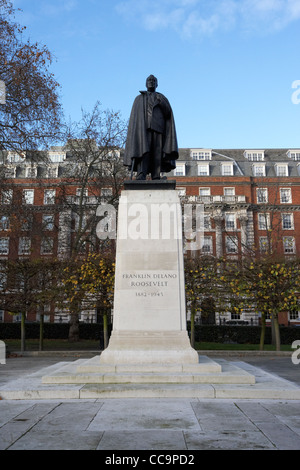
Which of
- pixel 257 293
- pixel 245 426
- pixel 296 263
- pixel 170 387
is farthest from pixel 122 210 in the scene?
pixel 296 263

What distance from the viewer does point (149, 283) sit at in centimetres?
818

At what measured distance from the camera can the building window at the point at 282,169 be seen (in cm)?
5075

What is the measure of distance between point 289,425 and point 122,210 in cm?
572

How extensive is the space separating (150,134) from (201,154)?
146ft

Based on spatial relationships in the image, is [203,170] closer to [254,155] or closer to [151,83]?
[254,155]

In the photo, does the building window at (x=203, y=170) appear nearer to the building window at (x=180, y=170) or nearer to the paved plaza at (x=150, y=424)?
the building window at (x=180, y=170)

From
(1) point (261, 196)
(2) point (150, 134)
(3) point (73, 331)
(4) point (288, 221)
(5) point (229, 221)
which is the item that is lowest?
(3) point (73, 331)

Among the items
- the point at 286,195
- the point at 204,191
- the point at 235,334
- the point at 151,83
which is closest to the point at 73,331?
the point at 235,334

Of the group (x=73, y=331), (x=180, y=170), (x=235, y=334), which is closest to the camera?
(x=73, y=331)

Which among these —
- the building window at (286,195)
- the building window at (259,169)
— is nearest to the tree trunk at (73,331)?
the building window at (286,195)

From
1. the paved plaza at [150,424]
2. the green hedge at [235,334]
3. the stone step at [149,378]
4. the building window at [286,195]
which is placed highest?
the building window at [286,195]

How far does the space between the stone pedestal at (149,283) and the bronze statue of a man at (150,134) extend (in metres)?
0.68

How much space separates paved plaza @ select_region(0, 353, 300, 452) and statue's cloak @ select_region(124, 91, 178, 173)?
18.8 feet
